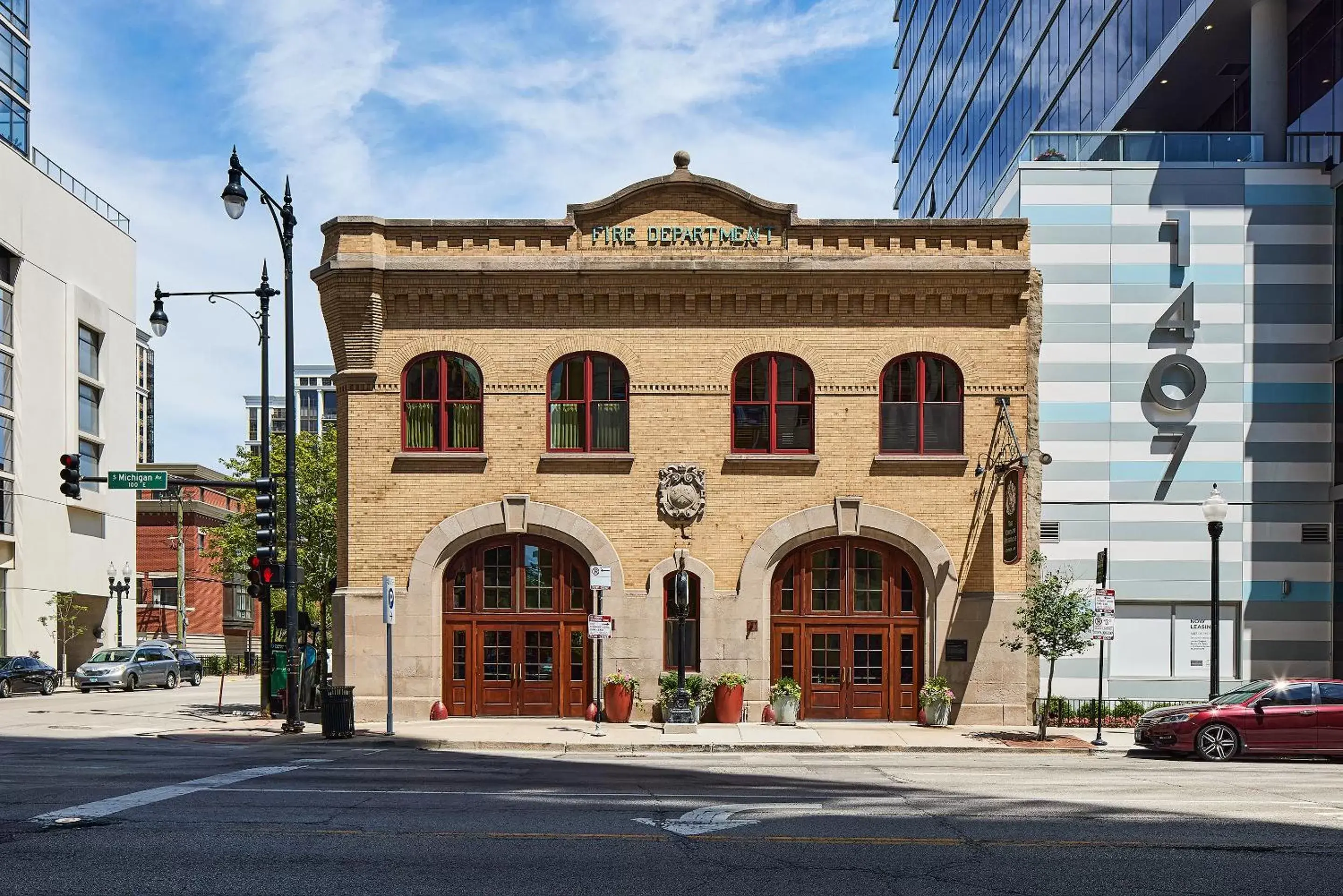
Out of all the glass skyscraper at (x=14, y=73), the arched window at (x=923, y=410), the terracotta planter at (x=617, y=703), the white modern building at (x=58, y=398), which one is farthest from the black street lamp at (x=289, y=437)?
the glass skyscraper at (x=14, y=73)

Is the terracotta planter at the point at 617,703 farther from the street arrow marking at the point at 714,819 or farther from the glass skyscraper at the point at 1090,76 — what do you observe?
the glass skyscraper at the point at 1090,76

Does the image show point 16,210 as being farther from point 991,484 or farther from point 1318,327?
point 1318,327

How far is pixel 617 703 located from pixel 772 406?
6870 millimetres

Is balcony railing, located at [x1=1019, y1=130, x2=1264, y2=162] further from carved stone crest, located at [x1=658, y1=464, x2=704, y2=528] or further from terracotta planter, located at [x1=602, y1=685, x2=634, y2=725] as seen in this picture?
terracotta planter, located at [x1=602, y1=685, x2=634, y2=725]

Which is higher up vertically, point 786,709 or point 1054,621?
point 1054,621

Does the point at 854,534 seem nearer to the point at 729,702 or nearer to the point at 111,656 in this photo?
the point at 729,702

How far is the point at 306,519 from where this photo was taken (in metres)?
37.6

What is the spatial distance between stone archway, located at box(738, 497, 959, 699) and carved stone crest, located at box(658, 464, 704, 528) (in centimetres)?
144

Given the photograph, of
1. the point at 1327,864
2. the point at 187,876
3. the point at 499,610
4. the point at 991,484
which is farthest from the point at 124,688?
the point at 1327,864

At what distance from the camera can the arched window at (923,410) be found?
26.4 m

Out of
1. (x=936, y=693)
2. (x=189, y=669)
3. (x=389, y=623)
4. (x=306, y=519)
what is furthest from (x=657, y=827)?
(x=189, y=669)

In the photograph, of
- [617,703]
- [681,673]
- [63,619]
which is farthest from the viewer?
[63,619]

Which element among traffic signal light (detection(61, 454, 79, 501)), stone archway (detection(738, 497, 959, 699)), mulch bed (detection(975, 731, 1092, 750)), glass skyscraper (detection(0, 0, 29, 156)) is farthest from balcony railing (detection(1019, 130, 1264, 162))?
glass skyscraper (detection(0, 0, 29, 156))

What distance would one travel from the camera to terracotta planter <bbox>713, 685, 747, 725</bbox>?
83.8ft
